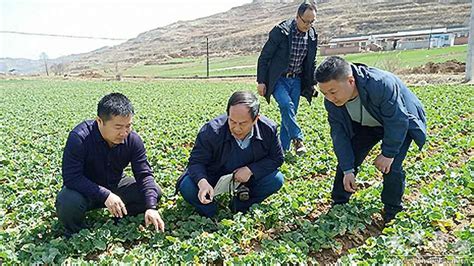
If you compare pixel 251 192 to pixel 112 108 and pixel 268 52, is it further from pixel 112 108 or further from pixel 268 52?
pixel 268 52

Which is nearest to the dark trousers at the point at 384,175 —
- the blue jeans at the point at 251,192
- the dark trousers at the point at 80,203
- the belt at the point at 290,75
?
the blue jeans at the point at 251,192

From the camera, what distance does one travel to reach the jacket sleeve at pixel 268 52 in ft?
20.2

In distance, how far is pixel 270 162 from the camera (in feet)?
14.0

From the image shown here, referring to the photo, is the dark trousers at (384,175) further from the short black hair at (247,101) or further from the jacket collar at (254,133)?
the short black hair at (247,101)

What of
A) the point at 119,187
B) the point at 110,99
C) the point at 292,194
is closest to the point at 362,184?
the point at 292,194

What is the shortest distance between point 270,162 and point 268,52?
2368mm

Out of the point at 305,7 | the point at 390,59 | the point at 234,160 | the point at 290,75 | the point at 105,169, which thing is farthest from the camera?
the point at 390,59

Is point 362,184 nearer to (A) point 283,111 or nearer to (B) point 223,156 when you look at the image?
(A) point 283,111

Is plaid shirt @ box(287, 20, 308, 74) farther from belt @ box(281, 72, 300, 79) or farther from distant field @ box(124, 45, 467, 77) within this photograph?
distant field @ box(124, 45, 467, 77)

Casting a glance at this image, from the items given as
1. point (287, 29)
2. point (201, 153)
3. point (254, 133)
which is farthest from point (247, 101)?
point (287, 29)

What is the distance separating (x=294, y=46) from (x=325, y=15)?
105 meters

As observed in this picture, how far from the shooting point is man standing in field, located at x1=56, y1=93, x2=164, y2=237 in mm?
3643

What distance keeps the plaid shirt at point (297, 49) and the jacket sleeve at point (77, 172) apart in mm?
3330

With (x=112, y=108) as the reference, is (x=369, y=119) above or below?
below
